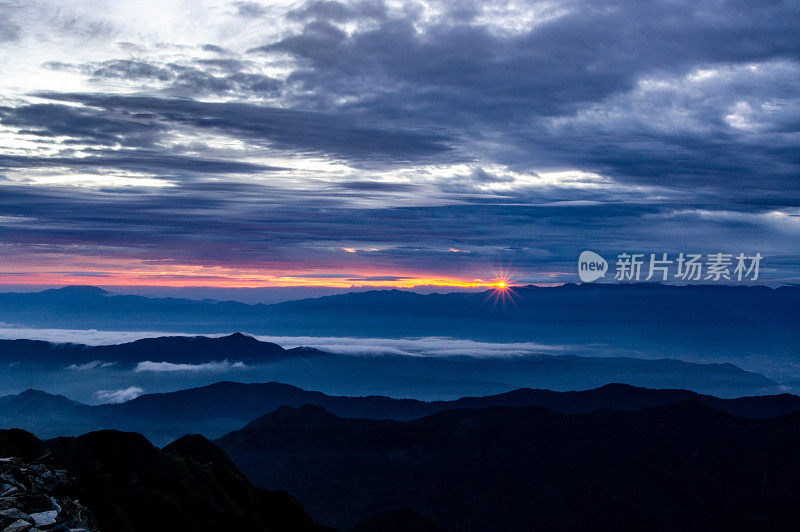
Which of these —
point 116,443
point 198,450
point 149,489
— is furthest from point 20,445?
point 198,450

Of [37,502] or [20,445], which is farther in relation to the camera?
[20,445]

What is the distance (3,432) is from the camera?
82.8 meters

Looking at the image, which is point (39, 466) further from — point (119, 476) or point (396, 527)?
point (396, 527)

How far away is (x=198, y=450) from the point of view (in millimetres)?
134625

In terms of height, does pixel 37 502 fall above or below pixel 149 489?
above

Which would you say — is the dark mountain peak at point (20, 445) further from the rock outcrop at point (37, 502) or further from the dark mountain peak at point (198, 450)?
the dark mountain peak at point (198, 450)

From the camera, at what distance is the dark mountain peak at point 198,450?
434 feet

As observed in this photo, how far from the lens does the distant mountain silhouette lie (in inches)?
2940

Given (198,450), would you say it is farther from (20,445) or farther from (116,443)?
(20,445)

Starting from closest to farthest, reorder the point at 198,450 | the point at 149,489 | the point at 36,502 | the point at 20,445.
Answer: the point at 36,502
the point at 20,445
the point at 149,489
the point at 198,450

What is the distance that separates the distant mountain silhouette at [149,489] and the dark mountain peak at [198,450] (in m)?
13.9

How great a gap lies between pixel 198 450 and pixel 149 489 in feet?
159

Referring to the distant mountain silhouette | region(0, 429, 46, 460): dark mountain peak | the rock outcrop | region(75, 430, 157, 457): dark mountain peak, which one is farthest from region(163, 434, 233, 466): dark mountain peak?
the rock outcrop

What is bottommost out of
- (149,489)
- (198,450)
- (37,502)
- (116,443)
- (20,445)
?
(198,450)
